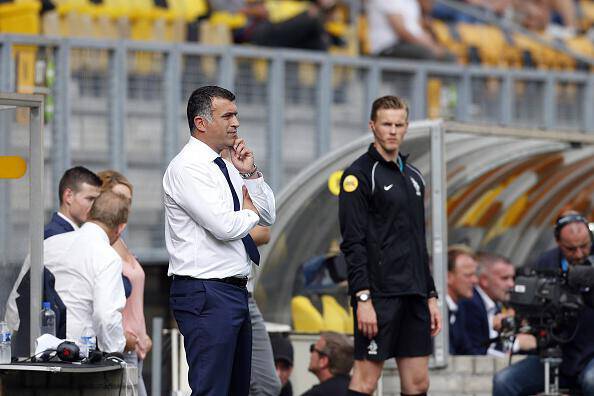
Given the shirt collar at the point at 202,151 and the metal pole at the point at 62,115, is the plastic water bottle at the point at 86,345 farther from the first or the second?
the metal pole at the point at 62,115

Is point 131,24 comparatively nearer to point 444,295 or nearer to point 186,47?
point 186,47

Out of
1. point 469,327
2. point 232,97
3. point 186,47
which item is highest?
point 186,47

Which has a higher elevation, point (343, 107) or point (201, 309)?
point (343, 107)

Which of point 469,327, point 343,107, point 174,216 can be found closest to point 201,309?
point 174,216

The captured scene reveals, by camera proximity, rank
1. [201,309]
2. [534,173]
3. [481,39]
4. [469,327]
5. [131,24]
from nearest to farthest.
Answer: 1. [201,309]
2. [469,327]
3. [534,173]
4. [131,24]
5. [481,39]

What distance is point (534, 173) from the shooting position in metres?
11.8

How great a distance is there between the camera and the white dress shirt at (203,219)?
6816 mm

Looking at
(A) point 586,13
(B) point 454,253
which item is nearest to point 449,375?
(B) point 454,253

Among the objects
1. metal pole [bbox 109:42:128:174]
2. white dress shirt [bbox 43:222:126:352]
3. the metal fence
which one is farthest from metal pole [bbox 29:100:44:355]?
metal pole [bbox 109:42:128:174]

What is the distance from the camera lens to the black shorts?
794 centimetres

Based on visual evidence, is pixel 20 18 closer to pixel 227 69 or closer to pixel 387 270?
pixel 227 69

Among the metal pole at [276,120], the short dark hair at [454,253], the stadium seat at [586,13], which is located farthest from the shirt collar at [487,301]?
the stadium seat at [586,13]

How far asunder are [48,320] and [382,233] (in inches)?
72.1

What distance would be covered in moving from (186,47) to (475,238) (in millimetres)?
2936
